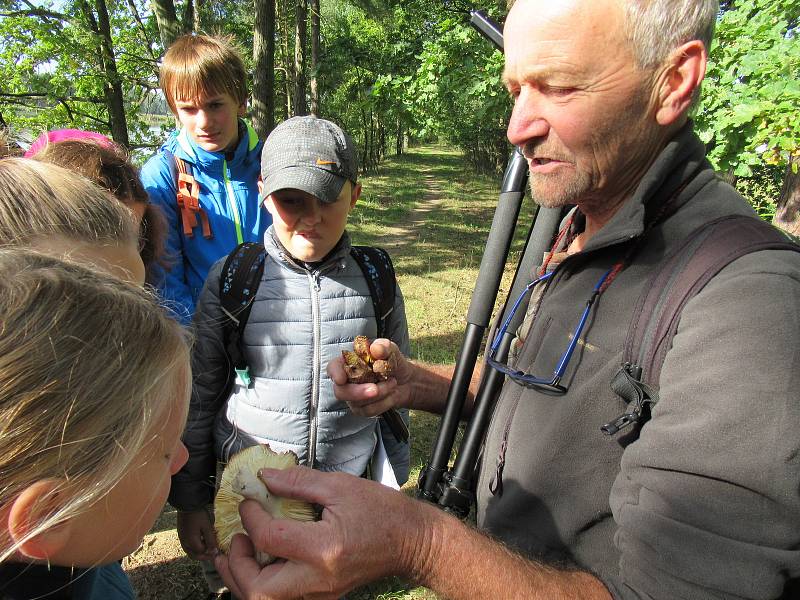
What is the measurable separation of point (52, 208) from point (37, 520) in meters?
1.04

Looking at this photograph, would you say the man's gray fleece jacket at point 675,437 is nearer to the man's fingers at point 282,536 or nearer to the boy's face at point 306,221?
the man's fingers at point 282,536

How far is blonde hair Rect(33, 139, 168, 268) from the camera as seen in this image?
2.20 m

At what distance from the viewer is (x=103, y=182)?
222 cm

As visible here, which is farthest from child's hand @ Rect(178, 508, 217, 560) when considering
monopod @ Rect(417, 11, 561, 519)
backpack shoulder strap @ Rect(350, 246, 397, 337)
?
backpack shoulder strap @ Rect(350, 246, 397, 337)

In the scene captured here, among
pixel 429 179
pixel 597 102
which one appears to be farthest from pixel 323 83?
pixel 597 102

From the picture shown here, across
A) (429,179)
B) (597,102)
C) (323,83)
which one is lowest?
(429,179)

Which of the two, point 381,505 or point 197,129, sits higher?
point 197,129

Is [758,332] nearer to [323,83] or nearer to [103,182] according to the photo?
[103,182]

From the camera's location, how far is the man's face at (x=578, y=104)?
140cm

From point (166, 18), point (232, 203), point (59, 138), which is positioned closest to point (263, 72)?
point (166, 18)

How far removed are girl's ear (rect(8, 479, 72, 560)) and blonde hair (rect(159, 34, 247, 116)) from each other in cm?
261

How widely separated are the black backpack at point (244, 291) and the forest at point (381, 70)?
218 centimetres

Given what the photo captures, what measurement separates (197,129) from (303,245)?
1337 mm

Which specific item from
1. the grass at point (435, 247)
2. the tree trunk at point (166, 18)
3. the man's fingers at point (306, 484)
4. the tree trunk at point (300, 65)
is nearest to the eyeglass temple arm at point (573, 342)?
the man's fingers at point (306, 484)
